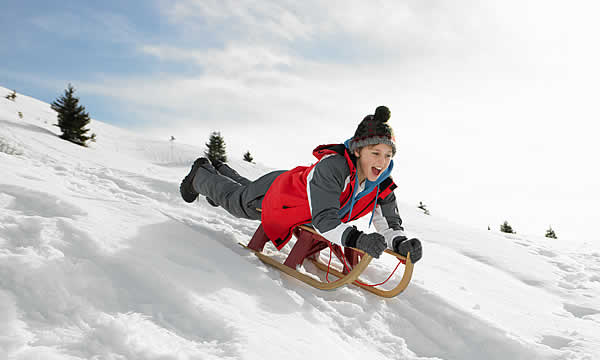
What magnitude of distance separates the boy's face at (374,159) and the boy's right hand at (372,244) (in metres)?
0.50

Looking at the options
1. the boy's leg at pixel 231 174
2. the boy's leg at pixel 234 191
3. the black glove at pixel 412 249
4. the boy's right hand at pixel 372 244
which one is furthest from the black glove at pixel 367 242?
the boy's leg at pixel 231 174

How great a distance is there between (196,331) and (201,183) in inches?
85.4

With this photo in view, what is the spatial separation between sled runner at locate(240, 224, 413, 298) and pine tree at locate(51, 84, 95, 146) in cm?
1328

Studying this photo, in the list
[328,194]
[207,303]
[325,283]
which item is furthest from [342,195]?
[207,303]

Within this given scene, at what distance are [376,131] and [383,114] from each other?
128mm

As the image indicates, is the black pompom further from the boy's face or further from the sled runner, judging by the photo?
the sled runner

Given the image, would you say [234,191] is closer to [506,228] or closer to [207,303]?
[207,303]

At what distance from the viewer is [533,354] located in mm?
2023

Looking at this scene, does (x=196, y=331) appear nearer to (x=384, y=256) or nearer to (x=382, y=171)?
(x=382, y=171)

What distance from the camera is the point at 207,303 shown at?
5.57 feet

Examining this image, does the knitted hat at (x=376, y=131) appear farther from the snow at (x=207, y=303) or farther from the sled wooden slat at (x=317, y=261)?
the snow at (x=207, y=303)

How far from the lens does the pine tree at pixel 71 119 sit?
13.6 meters

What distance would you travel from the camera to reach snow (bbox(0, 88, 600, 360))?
1366 millimetres

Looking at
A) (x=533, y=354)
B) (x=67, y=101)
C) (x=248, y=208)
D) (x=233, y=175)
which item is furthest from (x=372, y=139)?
(x=67, y=101)
